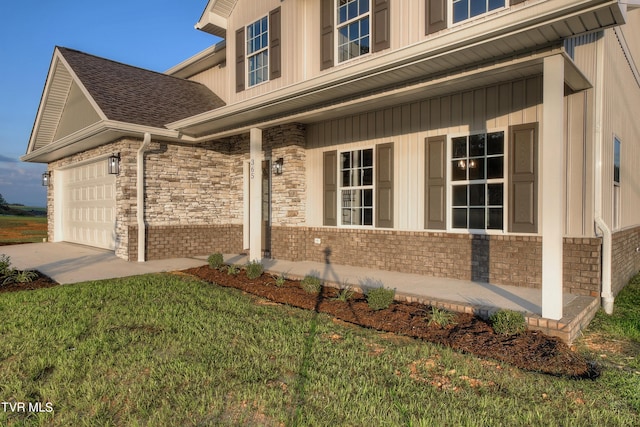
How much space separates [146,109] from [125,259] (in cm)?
389

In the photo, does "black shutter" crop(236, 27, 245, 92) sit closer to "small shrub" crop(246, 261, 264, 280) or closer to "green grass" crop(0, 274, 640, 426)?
"small shrub" crop(246, 261, 264, 280)

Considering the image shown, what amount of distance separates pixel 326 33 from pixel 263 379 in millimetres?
7410

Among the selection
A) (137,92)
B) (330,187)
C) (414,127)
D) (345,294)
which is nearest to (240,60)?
(137,92)

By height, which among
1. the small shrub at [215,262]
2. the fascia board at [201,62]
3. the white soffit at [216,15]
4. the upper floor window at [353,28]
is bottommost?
the small shrub at [215,262]

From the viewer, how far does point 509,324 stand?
14.5ft

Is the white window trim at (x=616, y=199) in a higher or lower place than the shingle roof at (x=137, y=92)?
lower

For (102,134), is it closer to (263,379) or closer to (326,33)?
(326,33)

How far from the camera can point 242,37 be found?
10547mm

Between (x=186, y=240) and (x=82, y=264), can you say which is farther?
(x=186, y=240)

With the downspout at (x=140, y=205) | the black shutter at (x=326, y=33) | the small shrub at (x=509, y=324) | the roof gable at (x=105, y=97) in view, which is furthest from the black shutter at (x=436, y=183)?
the downspout at (x=140, y=205)

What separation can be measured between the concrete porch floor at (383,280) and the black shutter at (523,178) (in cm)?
106

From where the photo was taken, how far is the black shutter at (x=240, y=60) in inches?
416

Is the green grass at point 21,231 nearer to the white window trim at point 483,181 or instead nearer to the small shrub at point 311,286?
the small shrub at point 311,286

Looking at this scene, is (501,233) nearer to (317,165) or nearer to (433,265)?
(433,265)
